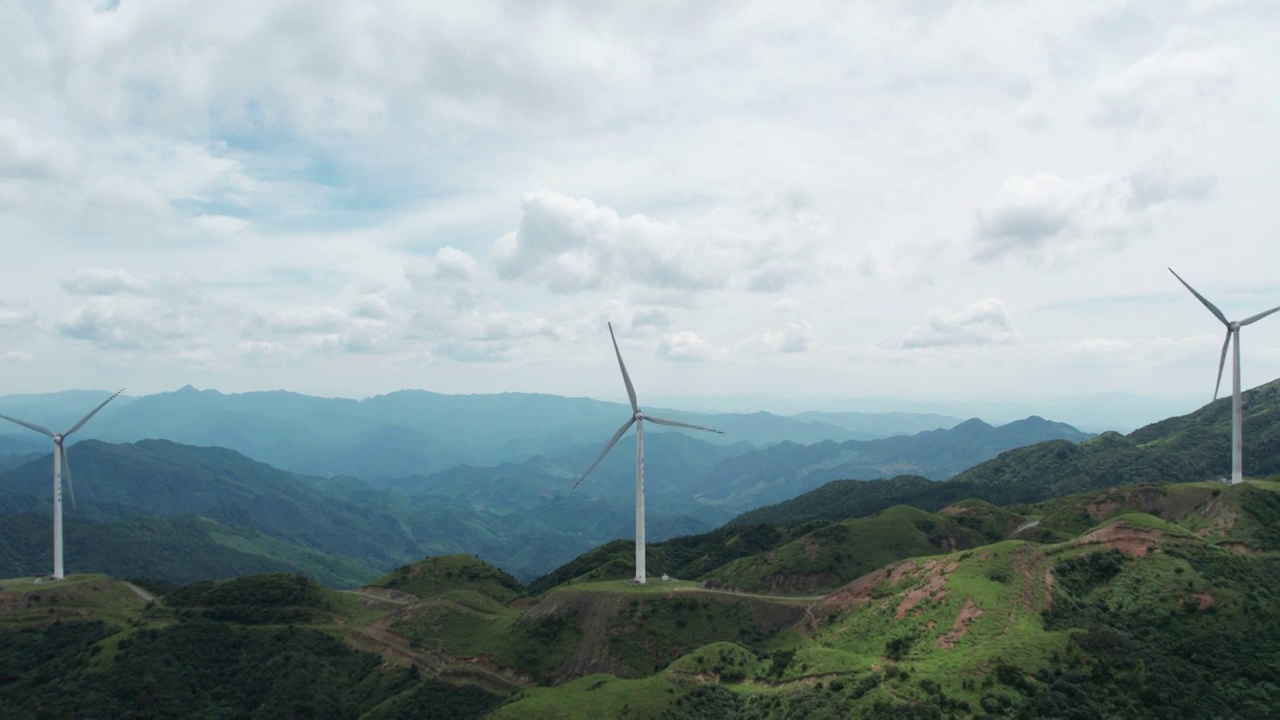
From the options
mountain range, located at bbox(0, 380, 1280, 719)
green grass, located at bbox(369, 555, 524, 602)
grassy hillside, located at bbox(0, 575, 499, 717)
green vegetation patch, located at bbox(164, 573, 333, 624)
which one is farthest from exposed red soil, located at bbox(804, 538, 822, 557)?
green vegetation patch, located at bbox(164, 573, 333, 624)

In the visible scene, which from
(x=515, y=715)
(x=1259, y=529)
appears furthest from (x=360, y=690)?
(x=1259, y=529)

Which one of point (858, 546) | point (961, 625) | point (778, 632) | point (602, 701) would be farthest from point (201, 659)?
point (858, 546)

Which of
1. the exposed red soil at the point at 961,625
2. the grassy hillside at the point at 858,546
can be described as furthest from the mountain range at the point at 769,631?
the grassy hillside at the point at 858,546

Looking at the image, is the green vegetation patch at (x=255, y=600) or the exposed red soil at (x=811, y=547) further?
the exposed red soil at (x=811, y=547)

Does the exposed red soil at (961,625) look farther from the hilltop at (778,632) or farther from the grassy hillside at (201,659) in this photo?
the grassy hillside at (201,659)

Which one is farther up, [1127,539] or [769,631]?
[1127,539]

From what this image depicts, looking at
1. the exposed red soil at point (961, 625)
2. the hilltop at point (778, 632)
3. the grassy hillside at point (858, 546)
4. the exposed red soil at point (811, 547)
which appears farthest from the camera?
the exposed red soil at point (811, 547)

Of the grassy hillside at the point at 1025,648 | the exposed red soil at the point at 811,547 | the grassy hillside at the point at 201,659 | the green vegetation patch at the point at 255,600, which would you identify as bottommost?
the grassy hillside at the point at 201,659

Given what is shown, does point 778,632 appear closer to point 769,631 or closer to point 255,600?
point 769,631

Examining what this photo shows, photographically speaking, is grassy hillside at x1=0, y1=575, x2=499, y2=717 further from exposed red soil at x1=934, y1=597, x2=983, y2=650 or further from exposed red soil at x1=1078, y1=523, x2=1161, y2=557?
exposed red soil at x1=1078, y1=523, x2=1161, y2=557

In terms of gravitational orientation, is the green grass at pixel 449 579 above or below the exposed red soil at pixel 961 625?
below

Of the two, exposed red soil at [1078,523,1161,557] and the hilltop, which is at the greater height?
exposed red soil at [1078,523,1161,557]
